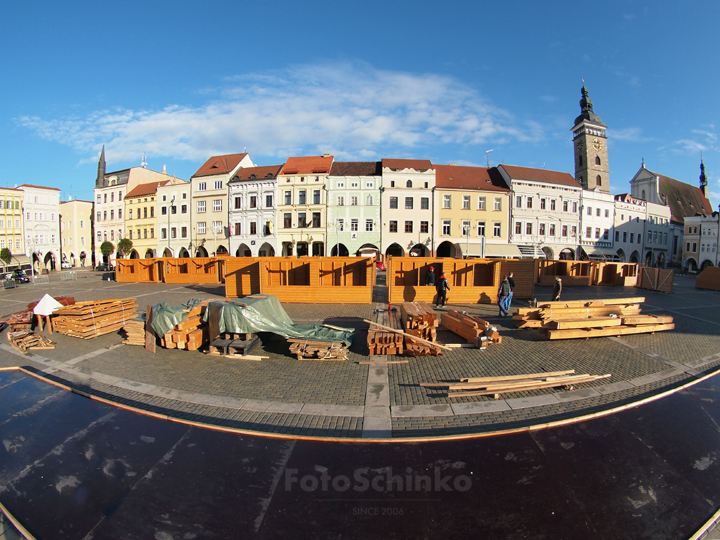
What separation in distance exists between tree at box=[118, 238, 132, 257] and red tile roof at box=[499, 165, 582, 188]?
2035 inches

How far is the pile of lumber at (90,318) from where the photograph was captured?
1140 cm

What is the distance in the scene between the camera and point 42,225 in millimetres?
53281

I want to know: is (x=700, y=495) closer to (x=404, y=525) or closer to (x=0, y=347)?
(x=404, y=525)

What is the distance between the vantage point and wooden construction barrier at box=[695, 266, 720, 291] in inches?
1008

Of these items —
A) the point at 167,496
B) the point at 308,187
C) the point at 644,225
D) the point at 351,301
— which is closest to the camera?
the point at 167,496

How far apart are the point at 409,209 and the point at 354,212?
632cm

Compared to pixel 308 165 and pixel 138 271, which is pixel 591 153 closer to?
pixel 308 165

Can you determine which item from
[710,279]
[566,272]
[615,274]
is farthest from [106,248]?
A: [710,279]

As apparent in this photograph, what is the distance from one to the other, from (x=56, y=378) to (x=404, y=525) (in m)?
8.98

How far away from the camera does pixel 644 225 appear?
48.8m

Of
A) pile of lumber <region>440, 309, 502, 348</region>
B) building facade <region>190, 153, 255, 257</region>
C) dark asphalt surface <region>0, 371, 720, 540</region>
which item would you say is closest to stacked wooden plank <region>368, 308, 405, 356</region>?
pile of lumber <region>440, 309, 502, 348</region>

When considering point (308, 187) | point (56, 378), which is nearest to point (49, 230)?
point (308, 187)

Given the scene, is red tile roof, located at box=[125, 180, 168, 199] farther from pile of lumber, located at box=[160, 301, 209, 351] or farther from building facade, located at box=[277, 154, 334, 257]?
pile of lumber, located at box=[160, 301, 209, 351]

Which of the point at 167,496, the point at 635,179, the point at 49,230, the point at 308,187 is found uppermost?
the point at 635,179
